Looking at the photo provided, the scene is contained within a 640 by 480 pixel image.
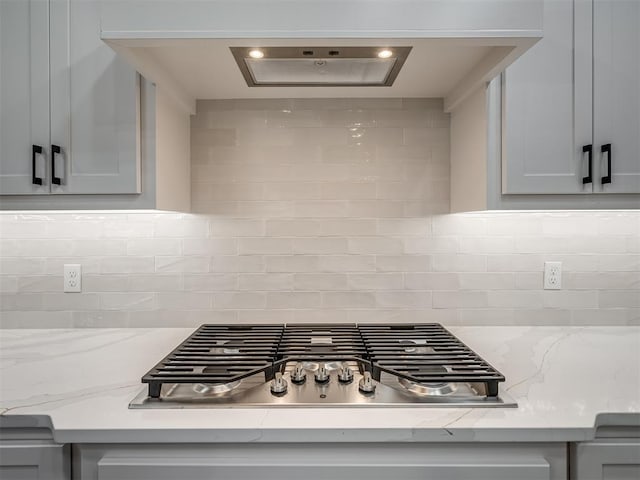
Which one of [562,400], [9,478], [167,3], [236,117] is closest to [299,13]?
[167,3]

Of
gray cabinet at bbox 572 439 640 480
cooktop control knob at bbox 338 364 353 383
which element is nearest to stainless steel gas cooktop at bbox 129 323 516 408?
cooktop control knob at bbox 338 364 353 383

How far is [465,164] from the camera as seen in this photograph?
1568 mm

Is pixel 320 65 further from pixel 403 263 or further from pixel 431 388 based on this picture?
pixel 431 388

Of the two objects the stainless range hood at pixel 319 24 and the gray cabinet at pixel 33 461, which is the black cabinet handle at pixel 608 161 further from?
the gray cabinet at pixel 33 461

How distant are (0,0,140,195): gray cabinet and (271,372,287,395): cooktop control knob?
2.31 feet

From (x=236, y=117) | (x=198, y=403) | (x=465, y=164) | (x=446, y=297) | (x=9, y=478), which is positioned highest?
(x=236, y=117)

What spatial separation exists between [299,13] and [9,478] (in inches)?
47.4

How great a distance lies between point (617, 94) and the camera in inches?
54.2

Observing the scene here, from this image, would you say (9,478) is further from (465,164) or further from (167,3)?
(465,164)

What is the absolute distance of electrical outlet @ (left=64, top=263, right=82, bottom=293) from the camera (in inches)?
68.1

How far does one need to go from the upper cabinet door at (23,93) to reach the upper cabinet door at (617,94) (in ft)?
5.31

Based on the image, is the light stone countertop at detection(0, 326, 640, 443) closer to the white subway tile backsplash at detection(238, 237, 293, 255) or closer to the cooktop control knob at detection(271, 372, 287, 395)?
the cooktop control knob at detection(271, 372, 287, 395)

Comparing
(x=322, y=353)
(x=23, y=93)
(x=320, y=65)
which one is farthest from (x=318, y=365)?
(x=23, y=93)

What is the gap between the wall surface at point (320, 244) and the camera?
1730mm
